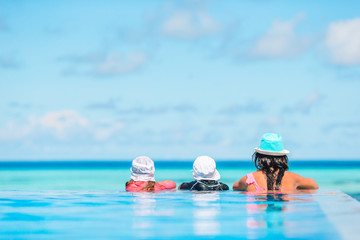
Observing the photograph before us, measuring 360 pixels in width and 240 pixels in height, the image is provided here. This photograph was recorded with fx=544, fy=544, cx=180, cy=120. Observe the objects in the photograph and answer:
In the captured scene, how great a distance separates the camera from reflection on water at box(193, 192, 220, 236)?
6777 millimetres

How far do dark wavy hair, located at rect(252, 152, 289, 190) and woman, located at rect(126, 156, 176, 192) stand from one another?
3.16m

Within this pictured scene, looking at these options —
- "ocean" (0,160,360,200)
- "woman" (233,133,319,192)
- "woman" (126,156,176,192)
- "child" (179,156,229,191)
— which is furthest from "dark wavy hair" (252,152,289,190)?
"ocean" (0,160,360,200)

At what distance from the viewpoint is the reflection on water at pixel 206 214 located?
22.2 feet

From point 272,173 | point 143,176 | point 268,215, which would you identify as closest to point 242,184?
point 272,173

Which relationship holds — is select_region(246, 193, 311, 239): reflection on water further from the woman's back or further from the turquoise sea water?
the woman's back

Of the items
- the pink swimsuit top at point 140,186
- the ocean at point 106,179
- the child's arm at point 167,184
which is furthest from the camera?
the ocean at point 106,179

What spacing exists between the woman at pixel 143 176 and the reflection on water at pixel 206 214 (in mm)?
1336

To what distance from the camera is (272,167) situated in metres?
10.2

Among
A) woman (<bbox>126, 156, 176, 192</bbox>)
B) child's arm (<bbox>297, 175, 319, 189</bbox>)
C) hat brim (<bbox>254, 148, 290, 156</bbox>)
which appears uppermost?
hat brim (<bbox>254, 148, 290, 156</bbox>)

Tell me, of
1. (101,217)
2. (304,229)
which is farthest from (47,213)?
(304,229)

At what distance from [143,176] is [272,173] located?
12.2 feet

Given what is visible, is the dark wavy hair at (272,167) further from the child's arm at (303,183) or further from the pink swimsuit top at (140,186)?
the pink swimsuit top at (140,186)

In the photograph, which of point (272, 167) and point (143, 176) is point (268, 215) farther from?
point (143, 176)

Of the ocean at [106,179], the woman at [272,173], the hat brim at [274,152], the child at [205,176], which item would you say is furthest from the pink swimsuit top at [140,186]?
the ocean at [106,179]
